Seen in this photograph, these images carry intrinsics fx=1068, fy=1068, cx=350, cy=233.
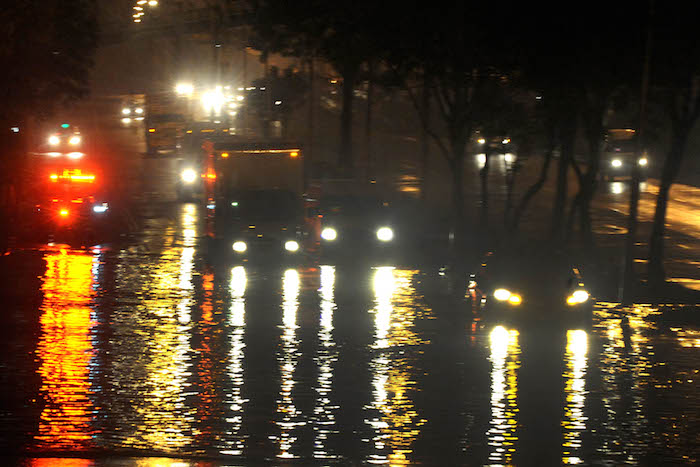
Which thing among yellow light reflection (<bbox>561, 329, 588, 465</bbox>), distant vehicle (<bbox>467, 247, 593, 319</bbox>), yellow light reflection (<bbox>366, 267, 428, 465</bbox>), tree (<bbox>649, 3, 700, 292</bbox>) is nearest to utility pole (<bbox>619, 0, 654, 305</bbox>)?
tree (<bbox>649, 3, 700, 292</bbox>)

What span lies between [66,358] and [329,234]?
46.3 feet

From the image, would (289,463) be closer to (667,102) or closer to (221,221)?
(221,221)

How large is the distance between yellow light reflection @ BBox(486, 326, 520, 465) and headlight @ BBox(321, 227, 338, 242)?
34.3ft

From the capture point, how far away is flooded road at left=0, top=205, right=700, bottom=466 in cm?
1011

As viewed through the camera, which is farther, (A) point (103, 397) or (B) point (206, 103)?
(B) point (206, 103)

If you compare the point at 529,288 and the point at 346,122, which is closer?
the point at 529,288

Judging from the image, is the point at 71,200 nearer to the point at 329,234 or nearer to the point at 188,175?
the point at 329,234

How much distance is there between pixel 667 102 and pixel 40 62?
22709mm

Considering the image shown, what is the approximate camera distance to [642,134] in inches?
902

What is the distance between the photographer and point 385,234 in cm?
2820

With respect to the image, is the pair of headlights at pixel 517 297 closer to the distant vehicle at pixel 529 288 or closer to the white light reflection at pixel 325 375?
the distant vehicle at pixel 529 288

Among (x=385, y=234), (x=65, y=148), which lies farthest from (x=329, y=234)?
(x=65, y=148)

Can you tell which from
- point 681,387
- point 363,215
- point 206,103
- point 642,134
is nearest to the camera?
point 681,387

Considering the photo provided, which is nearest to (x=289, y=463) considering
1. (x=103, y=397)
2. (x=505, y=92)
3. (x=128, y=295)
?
(x=103, y=397)
